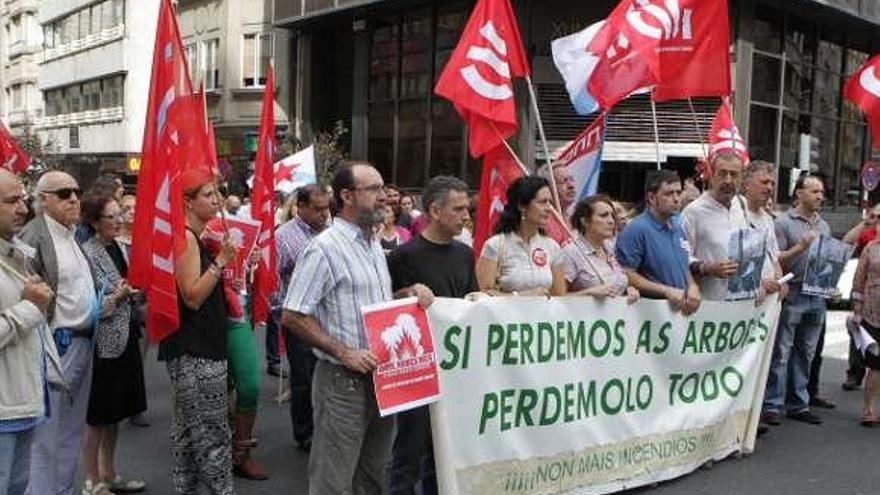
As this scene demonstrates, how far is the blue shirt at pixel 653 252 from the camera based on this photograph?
20.0 feet

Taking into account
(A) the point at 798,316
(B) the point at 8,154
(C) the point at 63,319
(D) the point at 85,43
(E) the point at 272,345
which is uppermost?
(D) the point at 85,43

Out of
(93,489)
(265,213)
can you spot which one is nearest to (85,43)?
(265,213)

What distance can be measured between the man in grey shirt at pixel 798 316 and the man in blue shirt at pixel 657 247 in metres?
1.67

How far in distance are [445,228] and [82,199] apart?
2.15m

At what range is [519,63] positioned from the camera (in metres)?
6.46

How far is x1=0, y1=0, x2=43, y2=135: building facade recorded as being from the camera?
5722cm

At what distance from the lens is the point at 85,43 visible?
48062mm

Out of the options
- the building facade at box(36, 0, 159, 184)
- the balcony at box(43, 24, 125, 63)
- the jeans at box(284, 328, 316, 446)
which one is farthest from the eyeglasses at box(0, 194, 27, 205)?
the balcony at box(43, 24, 125, 63)

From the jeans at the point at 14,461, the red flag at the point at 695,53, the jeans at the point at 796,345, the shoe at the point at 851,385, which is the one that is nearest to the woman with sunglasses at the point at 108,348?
the jeans at the point at 14,461

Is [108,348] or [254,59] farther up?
[254,59]

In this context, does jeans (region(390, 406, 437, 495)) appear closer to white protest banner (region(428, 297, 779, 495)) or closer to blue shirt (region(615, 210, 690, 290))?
white protest banner (region(428, 297, 779, 495))

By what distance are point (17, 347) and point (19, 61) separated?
2414 inches

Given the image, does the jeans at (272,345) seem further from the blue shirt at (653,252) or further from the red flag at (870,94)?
the red flag at (870,94)

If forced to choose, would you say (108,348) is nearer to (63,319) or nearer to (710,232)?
(63,319)
